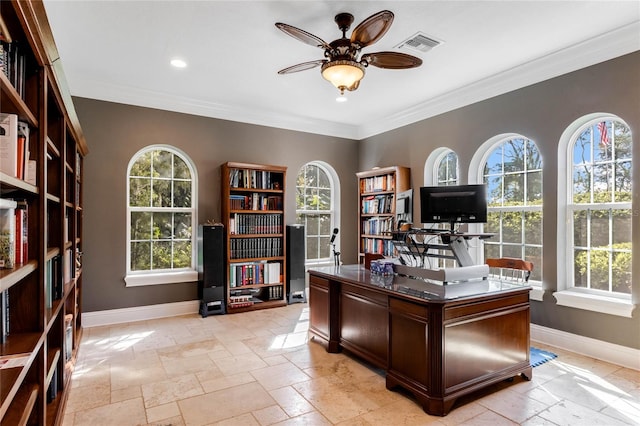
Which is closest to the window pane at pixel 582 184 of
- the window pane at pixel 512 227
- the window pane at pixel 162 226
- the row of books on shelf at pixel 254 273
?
the window pane at pixel 512 227

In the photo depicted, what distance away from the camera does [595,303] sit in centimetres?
333

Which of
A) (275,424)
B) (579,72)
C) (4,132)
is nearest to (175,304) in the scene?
(275,424)

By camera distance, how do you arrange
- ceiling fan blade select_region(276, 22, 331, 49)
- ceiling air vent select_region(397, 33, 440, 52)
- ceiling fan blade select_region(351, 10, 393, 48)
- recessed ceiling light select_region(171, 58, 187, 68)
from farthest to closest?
recessed ceiling light select_region(171, 58, 187, 68), ceiling air vent select_region(397, 33, 440, 52), ceiling fan blade select_region(276, 22, 331, 49), ceiling fan blade select_region(351, 10, 393, 48)

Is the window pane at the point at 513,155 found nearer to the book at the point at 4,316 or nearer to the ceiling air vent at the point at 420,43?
the ceiling air vent at the point at 420,43

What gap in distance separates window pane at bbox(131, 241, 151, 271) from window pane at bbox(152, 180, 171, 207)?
0.55 metres

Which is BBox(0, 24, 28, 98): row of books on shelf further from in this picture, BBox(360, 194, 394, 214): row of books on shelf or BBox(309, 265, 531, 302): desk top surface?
BBox(360, 194, 394, 214): row of books on shelf

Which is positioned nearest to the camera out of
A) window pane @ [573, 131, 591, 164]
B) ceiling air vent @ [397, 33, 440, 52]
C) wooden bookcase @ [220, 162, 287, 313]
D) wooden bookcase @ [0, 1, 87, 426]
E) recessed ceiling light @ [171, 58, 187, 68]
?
wooden bookcase @ [0, 1, 87, 426]

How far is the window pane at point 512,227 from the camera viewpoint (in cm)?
418

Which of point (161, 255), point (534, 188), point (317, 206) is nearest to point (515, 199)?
point (534, 188)

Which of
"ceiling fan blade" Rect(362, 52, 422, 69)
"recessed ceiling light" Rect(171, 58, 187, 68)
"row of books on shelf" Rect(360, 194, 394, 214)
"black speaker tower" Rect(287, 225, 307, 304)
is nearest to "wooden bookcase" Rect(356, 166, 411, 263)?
"row of books on shelf" Rect(360, 194, 394, 214)

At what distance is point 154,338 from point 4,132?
10.1 ft

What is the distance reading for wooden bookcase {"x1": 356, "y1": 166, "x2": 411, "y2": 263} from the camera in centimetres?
536

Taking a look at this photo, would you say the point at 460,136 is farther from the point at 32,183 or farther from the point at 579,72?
the point at 32,183

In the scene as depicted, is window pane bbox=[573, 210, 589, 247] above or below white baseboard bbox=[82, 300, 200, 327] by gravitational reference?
above
